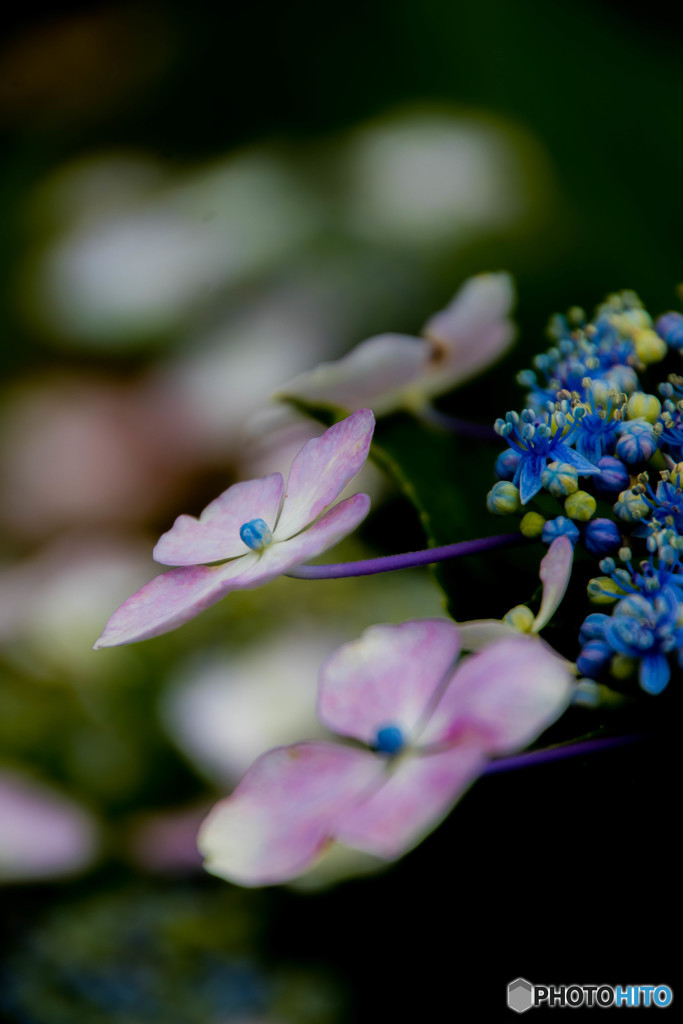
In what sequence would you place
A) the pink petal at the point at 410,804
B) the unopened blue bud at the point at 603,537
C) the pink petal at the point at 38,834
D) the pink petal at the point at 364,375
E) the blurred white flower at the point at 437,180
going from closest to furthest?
the pink petal at the point at 410,804
the unopened blue bud at the point at 603,537
the pink petal at the point at 364,375
the pink petal at the point at 38,834
the blurred white flower at the point at 437,180

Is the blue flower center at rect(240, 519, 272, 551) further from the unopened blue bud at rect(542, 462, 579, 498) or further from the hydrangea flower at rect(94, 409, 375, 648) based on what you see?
the unopened blue bud at rect(542, 462, 579, 498)

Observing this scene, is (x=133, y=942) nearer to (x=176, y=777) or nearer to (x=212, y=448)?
(x=176, y=777)

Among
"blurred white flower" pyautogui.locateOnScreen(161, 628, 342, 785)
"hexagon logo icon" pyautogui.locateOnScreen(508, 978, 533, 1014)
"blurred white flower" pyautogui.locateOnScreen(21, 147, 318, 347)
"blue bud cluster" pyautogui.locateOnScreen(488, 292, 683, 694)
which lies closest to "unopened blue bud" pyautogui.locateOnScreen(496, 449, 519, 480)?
"blue bud cluster" pyautogui.locateOnScreen(488, 292, 683, 694)

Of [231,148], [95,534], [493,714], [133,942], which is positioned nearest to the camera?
[493,714]

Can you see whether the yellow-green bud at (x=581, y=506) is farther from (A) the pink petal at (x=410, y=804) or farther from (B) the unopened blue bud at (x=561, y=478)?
(A) the pink petal at (x=410, y=804)

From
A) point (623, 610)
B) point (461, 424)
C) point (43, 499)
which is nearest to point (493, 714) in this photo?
point (623, 610)

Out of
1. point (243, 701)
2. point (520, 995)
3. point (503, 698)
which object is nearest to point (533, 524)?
point (503, 698)

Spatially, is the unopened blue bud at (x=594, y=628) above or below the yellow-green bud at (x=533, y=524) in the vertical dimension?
below

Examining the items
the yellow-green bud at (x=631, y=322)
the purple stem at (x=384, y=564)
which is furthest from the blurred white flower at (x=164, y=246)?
the purple stem at (x=384, y=564)
